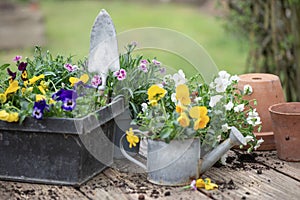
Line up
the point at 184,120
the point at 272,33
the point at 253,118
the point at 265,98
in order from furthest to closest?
1. the point at 272,33
2. the point at 265,98
3. the point at 253,118
4. the point at 184,120

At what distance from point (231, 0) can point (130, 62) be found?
209 centimetres

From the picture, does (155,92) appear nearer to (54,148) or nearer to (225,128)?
(225,128)

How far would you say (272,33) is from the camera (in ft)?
11.8

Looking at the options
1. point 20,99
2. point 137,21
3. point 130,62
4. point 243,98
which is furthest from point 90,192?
point 137,21

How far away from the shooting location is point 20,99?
185 cm

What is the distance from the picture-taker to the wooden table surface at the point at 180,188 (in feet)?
5.61

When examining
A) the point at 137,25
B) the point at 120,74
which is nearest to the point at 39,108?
the point at 120,74

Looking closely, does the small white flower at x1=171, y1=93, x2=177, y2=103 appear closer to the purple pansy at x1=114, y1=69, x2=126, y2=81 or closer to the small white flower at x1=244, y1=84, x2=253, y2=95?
the purple pansy at x1=114, y1=69, x2=126, y2=81

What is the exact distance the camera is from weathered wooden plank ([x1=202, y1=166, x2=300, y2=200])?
1.71m

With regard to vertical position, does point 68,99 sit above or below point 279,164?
above

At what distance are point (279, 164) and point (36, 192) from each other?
81cm

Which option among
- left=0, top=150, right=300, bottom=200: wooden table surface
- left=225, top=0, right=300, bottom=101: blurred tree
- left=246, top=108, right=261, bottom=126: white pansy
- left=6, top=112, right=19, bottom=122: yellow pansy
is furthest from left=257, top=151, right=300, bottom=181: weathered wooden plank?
left=225, top=0, right=300, bottom=101: blurred tree

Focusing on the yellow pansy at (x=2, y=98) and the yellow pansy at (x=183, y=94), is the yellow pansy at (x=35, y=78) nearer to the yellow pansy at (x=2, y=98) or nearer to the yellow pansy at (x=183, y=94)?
the yellow pansy at (x=2, y=98)

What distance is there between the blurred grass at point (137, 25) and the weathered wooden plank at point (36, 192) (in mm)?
3610
